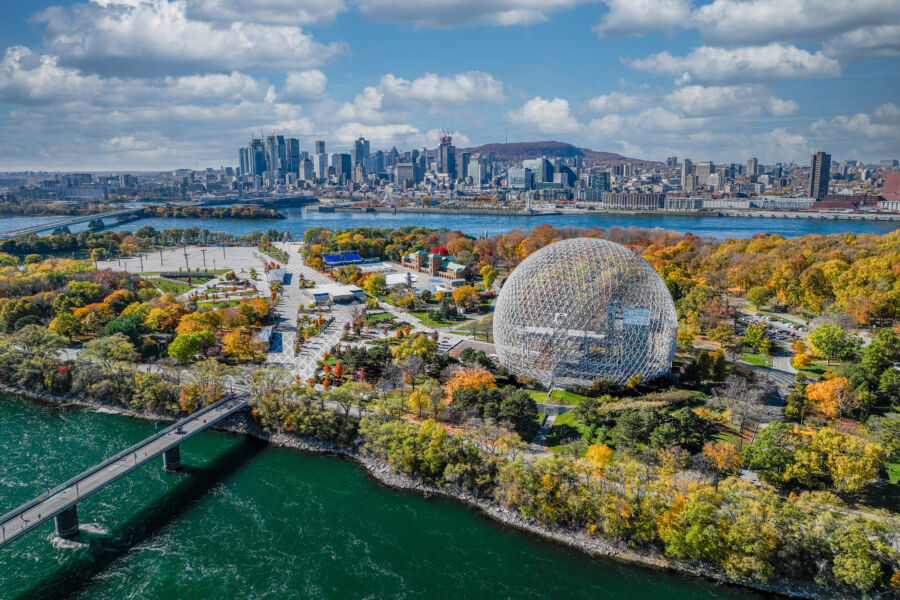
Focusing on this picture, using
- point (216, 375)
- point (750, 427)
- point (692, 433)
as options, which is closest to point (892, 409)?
point (750, 427)

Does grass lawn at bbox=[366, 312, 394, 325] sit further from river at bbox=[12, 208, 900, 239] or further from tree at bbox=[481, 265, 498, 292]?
river at bbox=[12, 208, 900, 239]

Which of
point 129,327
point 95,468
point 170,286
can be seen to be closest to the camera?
point 95,468

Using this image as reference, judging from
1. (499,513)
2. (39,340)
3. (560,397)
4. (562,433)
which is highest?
(39,340)

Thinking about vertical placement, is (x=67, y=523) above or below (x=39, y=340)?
below

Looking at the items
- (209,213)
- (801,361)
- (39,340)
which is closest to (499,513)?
(801,361)

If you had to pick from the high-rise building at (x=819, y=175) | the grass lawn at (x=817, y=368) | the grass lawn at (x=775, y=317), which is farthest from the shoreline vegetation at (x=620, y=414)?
the high-rise building at (x=819, y=175)

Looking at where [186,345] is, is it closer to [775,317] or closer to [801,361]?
[801,361]
